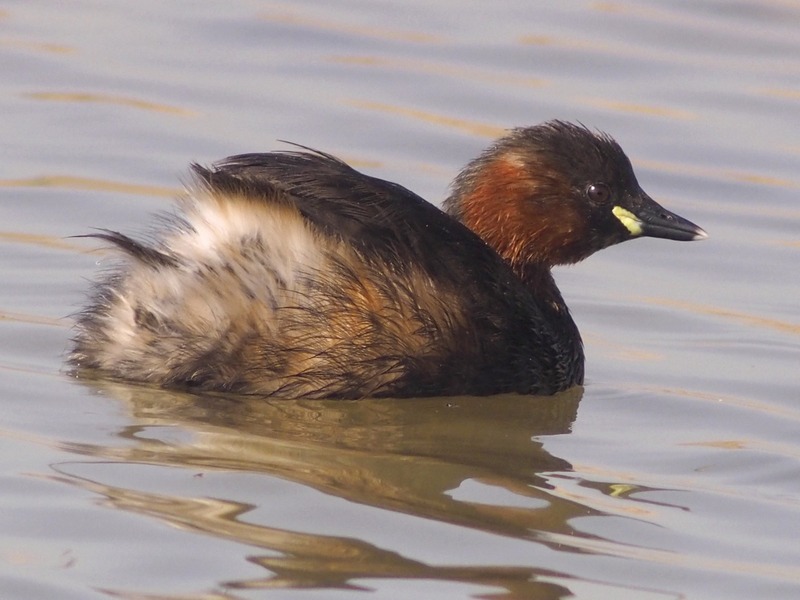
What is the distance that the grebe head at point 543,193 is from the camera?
6688 millimetres

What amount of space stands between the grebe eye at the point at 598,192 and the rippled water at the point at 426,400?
24.9 inches

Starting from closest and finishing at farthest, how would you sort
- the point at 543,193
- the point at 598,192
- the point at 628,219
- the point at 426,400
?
the point at 426,400
the point at 543,193
the point at 598,192
the point at 628,219

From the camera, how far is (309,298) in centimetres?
577

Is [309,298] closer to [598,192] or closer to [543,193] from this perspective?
[543,193]

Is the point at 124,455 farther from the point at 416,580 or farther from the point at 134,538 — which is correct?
the point at 416,580

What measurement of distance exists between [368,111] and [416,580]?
6.11 m

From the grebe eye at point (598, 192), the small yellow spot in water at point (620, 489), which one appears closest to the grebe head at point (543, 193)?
the grebe eye at point (598, 192)

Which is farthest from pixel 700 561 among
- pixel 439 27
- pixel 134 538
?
pixel 439 27

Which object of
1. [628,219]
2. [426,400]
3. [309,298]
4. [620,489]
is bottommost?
[620,489]

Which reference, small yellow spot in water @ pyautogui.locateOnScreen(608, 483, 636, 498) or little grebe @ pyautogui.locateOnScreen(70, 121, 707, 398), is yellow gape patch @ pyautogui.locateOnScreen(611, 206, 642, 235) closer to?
little grebe @ pyautogui.locateOnScreen(70, 121, 707, 398)

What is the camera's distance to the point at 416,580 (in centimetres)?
437

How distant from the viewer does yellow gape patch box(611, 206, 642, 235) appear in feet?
22.7

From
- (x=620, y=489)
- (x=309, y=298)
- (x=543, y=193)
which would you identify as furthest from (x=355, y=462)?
(x=543, y=193)

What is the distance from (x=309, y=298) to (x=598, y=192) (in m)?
1.57
